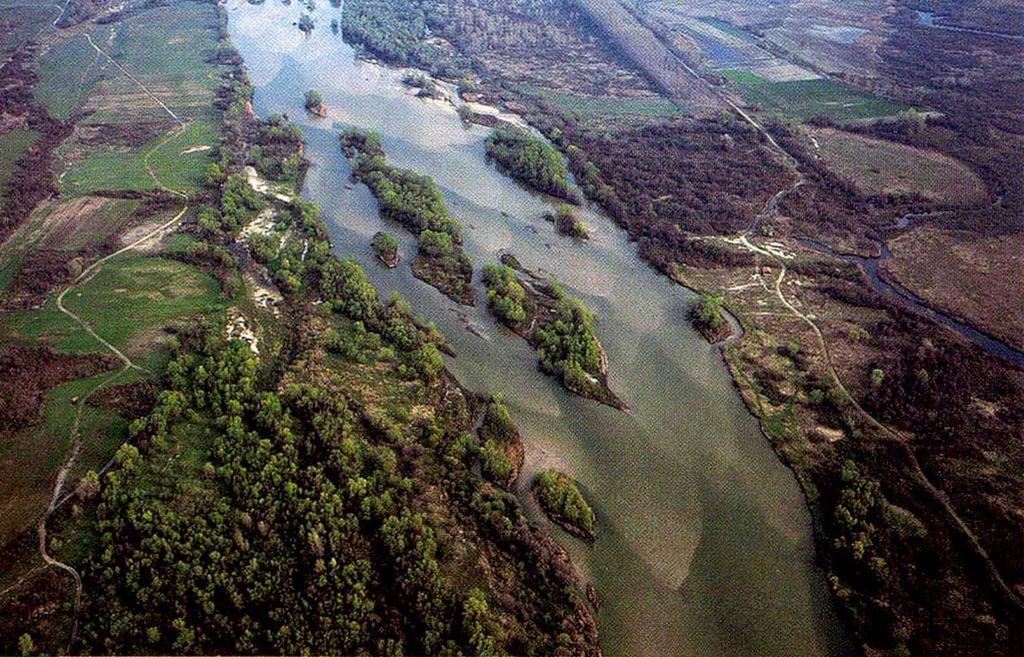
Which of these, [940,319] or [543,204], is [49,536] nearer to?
[543,204]

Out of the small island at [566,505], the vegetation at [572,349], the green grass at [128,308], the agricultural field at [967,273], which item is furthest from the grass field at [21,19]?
the agricultural field at [967,273]

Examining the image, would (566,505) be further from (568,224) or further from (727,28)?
(727,28)

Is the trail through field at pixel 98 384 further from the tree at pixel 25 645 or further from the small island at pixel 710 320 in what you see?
the small island at pixel 710 320

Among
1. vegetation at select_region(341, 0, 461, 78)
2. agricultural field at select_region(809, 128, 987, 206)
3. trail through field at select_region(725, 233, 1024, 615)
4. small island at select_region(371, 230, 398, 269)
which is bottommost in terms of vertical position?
small island at select_region(371, 230, 398, 269)

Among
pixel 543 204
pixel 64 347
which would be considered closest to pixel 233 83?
pixel 543 204

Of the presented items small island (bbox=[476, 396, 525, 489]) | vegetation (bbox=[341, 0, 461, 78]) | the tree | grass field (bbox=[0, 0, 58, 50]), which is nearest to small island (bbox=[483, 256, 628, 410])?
small island (bbox=[476, 396, 525, 489])

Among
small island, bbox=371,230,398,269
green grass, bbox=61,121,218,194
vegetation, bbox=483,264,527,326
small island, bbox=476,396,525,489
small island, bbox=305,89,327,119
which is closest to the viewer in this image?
small island, bbox=476,396,525,489

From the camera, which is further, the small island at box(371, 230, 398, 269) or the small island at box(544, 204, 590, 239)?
the small island at box(544, 204, 590, 239)

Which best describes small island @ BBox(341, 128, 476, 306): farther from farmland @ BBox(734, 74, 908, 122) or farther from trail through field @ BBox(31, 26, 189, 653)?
farmland @ BBox(734, 74, 908, 122)
